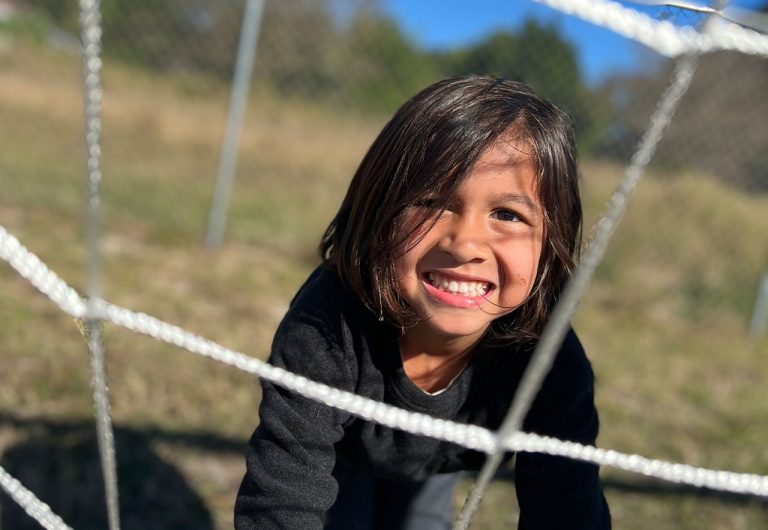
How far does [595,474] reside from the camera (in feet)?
3.43

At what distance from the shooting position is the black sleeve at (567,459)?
1031mm

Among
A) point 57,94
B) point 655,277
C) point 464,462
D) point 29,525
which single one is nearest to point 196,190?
point 57,94

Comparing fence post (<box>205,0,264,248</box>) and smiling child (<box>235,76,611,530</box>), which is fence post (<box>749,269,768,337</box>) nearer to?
fence post (<box>205,0,264,248</box>)

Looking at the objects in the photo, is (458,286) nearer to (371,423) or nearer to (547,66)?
(371,423)

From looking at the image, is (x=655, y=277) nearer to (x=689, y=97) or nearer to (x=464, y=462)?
(x=689, y=97)

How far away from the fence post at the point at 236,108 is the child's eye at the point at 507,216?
2.41m

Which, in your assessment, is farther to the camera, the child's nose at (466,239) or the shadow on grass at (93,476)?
the shadow on grass at (93,476)

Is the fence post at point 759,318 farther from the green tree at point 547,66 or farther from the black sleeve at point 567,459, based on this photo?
the black sleeve at point 567,459

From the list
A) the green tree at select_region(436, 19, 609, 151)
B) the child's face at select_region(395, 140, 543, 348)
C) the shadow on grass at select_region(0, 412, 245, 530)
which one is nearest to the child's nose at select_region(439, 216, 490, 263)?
the child's face at select_region(395, 140, 543, 348)

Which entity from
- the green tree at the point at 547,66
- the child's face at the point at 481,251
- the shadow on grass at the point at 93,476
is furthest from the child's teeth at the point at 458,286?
the green tree at the point at 547,66

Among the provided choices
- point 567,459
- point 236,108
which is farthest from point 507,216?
point 236,108

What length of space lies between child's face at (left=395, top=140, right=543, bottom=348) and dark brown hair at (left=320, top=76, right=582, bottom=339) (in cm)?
2

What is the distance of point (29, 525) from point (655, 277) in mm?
3105

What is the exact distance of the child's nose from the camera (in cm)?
87
